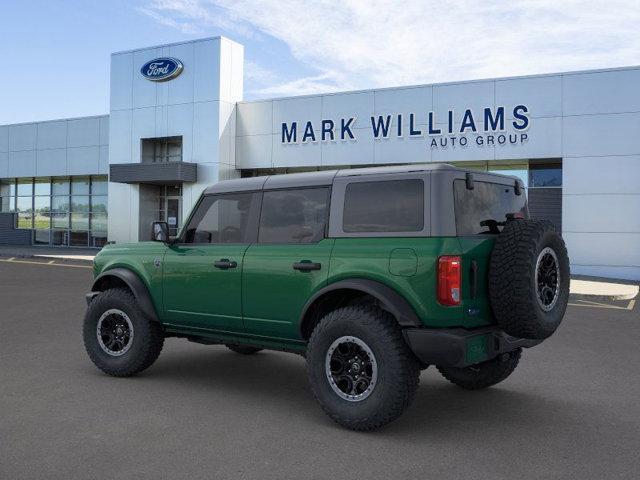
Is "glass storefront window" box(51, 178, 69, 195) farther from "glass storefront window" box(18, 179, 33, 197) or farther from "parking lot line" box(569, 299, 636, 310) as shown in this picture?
"parking lot line" box(569, 299, 636, 310)

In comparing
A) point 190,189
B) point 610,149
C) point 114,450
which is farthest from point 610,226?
point 114,450

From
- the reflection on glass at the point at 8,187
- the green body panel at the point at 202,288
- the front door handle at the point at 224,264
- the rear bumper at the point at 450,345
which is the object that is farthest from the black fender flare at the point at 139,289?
the reflection on glass at the point at 8,187

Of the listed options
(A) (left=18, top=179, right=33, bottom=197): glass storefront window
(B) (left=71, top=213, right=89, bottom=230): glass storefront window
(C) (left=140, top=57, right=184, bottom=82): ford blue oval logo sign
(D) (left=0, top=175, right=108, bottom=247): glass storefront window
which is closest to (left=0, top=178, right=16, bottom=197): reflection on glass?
(D) (left=0, top=175, right=108, bottom=247): glass storefront window

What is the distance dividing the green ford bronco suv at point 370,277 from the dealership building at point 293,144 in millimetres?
17019

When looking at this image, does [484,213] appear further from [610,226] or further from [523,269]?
[610,226]

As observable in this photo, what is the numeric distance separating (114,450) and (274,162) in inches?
913

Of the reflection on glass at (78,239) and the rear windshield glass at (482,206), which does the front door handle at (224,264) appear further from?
the reflection on glass at (78,239)

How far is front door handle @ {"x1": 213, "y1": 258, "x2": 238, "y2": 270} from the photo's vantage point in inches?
231

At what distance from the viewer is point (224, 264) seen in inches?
233

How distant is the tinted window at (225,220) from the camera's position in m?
6.00

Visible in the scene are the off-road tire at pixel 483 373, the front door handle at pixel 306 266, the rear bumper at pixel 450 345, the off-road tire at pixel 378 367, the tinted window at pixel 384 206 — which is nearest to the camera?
the rear bumper at pixel 450 345

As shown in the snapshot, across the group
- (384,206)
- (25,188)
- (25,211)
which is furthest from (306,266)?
(25,188)

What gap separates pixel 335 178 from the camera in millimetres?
5535

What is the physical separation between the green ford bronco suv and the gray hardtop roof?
0.01m
